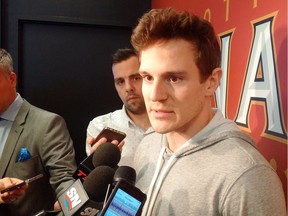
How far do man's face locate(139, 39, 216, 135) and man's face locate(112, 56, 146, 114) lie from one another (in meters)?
0.98

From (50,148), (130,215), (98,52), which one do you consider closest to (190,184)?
(130,215)

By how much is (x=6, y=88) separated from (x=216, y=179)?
1.36 meters

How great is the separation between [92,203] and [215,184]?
322 mm

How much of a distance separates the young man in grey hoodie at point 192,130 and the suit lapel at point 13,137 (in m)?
1.00

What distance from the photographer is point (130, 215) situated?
71cm

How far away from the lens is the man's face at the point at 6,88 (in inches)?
67.1

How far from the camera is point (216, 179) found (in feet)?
2.57

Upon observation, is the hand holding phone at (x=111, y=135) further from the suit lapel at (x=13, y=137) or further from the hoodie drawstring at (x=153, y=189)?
the suit lapel at (x=13, y=137)

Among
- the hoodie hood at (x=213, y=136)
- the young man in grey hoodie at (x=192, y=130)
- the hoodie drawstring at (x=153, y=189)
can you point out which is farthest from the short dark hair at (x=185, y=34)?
the hoodie drawstring at (x=153, y=189)

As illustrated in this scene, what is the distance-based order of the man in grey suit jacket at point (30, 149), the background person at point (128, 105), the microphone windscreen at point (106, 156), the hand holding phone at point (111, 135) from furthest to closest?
the background person at point (128, 105)
the man in grey suit jacket at point (30, 149)
the hand holding phone at point (111, 135)
the microphone windscreen at point (106, 156)

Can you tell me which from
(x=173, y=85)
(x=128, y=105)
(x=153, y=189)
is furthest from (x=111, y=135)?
(x=128, y=105)

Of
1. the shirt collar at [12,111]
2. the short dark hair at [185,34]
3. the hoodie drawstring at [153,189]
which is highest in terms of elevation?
the short dark hair at [185,34]

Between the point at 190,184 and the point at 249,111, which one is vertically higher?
the point at 249,111

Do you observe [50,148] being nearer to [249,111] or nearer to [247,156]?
[249,111]
